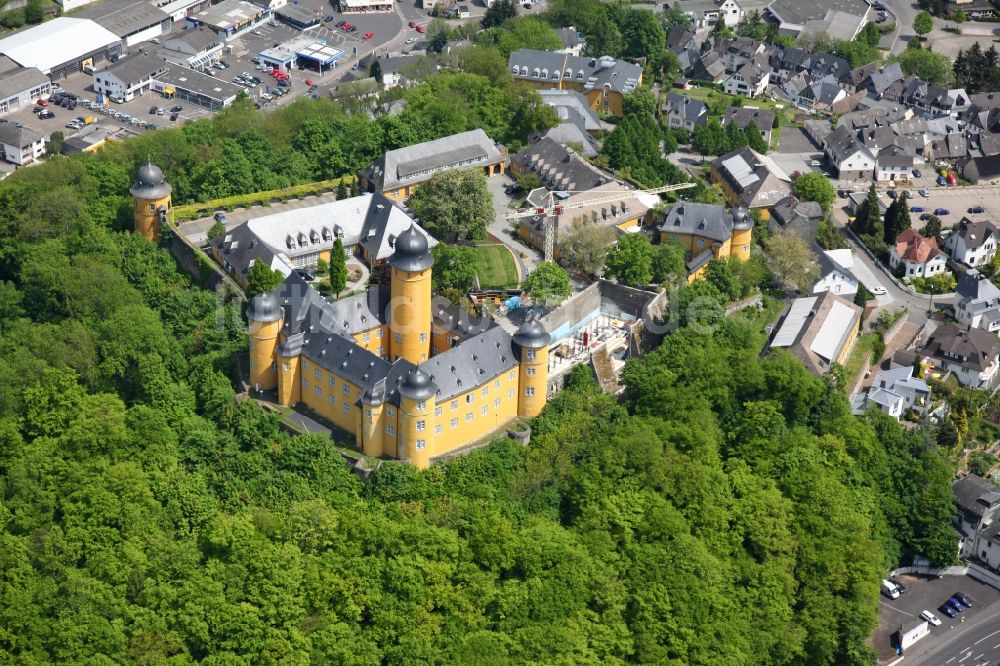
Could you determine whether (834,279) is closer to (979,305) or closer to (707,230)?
(707,230)

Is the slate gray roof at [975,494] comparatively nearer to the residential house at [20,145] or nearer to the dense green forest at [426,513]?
the dense green forest at [426,513]

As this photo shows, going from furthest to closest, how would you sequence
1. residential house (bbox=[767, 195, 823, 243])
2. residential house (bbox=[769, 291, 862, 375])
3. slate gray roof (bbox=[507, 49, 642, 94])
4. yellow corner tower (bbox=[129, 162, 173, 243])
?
1. slate gray roof (bbox=[507, 49, 642, 94])
2. residential house (bbox=[767, 195, 823, 243])
3. yellow corner tower (bbox=[129, 162, 173, 243])
4. residential house (bbox=[769, 291, 862, 375])

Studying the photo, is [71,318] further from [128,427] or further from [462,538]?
[462,538]

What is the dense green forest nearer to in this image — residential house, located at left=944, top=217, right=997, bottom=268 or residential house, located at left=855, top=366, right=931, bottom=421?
residential house, located at left=855, top=366, right=931, bottom=421

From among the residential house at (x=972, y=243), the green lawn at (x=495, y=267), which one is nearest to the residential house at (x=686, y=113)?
the residential house at (x=972, y=243)

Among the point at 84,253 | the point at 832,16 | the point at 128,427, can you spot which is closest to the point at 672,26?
the point at 832,16

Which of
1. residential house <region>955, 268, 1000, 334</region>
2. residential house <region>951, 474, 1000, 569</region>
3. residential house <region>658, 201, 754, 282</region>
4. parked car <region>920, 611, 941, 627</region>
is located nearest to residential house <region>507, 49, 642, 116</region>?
residential house <region>658, 201, 754, 282</region>

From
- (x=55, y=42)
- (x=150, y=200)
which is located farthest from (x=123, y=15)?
(x=150, y=200)
